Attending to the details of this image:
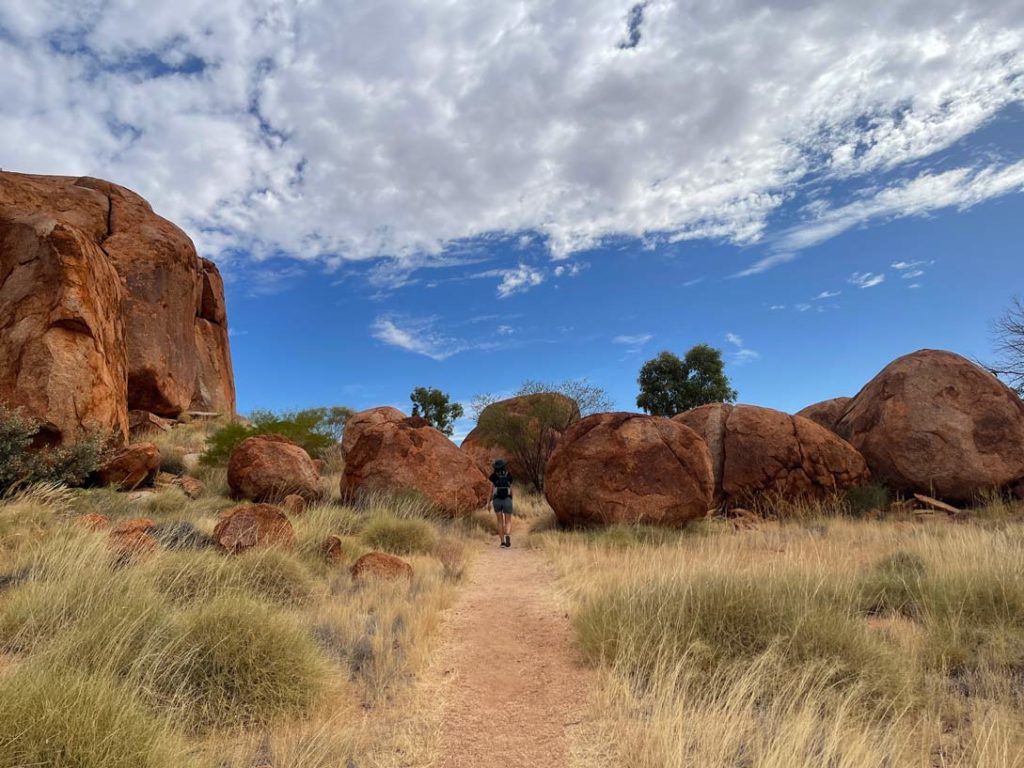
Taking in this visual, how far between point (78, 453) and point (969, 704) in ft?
46.8

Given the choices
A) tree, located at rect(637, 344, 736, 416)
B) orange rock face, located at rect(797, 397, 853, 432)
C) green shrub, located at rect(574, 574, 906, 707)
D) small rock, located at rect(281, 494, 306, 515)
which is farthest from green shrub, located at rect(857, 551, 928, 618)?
tree, located at rect(637, 344, 736, 416)

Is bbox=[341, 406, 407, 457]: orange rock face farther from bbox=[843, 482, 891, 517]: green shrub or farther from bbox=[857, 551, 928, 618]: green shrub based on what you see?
bbox=[857, 551, 928, 618]: green shrub

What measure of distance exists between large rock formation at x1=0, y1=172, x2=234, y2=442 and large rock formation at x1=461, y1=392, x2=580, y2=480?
1243cm

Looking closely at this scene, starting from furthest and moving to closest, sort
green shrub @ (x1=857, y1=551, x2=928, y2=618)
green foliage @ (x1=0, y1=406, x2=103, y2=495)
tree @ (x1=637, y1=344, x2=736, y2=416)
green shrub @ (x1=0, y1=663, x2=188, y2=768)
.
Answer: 1. tree @ (x1=637, y1=344, x2=736, y2=416)
2. green foliage @ (x1=0, y1=406, x2=103, y2=495)
3. green shrub @ (x1=857, y1=551, x2=928, y2=618)
4. green shrub @ (x1=0, y1=663, x2=188, y2=768)

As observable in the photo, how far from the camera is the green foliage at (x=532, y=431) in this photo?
2322 centimetres

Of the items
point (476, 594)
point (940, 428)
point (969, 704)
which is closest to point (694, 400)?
point (940, 428)

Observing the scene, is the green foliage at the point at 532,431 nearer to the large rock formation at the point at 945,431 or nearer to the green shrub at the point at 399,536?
the large rock formation at the point at 945,431

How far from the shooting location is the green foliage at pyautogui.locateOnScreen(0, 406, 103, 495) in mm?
10180

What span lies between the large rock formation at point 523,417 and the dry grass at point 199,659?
16208 millimetres

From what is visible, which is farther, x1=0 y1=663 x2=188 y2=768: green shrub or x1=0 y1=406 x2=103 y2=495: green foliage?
x1=0 y1=406 x2=103 y2=495: green foliage

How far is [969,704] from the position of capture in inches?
161

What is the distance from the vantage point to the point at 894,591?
6.54m

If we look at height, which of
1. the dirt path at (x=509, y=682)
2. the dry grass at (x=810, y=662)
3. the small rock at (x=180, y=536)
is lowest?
the dirt path at (x=509, y=682)

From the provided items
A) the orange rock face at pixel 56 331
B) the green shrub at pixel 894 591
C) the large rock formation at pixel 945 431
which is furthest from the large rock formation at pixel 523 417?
the green shrub at pixel 894 591
